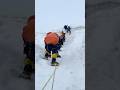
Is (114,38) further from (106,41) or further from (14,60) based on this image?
(14,60)

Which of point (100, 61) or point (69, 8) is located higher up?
point (69, 8)

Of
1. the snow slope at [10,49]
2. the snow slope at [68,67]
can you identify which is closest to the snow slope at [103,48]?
the snow slope at [68,67]

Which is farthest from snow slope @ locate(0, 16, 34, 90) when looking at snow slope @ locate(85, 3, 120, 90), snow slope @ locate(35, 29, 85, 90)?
snow slope @ locate(85, 3, 120, 90)

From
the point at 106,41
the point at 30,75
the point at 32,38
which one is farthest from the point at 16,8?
the point at 106,41

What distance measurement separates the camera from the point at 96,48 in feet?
4.12

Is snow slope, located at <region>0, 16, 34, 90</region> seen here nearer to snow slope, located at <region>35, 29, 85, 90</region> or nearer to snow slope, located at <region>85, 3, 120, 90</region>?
snow slope, located at <region>35, 29, 85, 90</region>

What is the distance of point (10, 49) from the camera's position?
1.26 m

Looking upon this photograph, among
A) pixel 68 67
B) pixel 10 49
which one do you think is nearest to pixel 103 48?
pixel 68 67

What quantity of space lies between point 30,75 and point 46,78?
0.06m

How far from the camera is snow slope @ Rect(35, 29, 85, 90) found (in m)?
1.23

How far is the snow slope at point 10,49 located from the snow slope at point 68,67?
0.07 metres

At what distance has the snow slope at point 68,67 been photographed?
1.23 m

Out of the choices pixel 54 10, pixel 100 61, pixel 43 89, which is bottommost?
pixel 43 89

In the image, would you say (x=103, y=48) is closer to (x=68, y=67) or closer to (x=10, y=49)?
(x=68, y=67)
